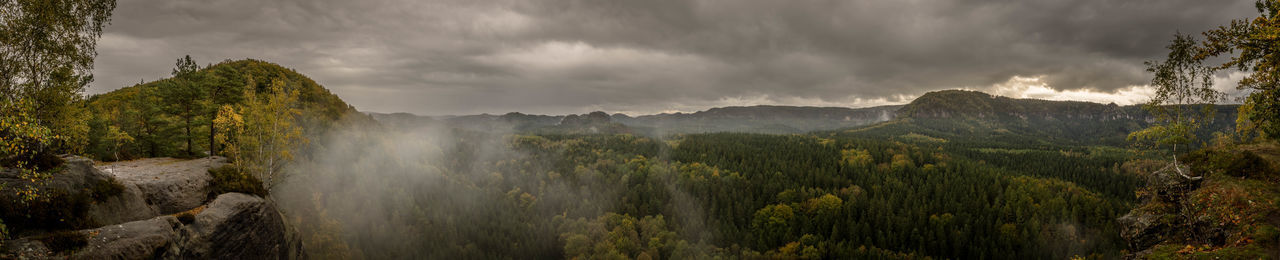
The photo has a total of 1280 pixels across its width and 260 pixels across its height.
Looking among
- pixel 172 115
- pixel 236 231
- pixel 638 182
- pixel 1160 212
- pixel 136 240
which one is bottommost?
pixel 638 182

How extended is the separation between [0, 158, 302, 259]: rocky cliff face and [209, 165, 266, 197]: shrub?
709 mm

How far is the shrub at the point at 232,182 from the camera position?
31719mm

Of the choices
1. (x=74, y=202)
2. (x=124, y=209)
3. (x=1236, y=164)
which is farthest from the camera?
(x=1236, y=164)

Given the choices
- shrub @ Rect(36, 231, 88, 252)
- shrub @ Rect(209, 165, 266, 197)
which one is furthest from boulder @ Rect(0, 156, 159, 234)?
shrub @ Rect(209, 165, 266, 197)

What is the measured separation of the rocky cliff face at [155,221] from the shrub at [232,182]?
709 millimetres

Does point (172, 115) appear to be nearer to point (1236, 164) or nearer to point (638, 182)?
point (1236, 164)

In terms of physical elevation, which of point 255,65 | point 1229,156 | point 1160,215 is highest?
point 255,65

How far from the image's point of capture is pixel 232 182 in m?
33.1

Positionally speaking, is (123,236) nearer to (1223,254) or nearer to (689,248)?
(1223,254)

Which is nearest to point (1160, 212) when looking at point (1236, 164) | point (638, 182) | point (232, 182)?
point (1236, 164)

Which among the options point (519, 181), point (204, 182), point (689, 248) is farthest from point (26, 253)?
point (519, 181)

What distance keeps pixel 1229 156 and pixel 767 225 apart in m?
88.5

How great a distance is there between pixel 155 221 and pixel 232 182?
1215cm

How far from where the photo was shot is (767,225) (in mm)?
110750
